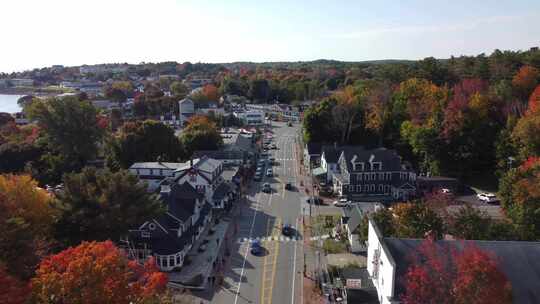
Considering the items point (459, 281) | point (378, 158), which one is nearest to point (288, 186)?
point (378, 158)

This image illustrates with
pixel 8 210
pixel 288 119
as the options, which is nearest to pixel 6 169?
pixel 8 210

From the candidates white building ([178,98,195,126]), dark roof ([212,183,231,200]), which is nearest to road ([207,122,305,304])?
dark roof ([212,183,231,200])

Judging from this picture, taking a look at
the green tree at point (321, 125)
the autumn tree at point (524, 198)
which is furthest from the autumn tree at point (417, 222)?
the green tree at point (321, 125)

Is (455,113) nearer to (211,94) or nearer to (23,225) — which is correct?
(23,225)

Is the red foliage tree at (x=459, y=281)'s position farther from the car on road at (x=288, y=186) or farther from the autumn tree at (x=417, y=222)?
the car on road at (x=288, y=186)

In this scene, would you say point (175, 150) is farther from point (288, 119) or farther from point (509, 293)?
point (288, 119)

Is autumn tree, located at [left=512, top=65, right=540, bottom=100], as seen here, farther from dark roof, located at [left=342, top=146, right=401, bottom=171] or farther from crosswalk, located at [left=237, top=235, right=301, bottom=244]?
crosswalk, located at [left=237, top=235, right=301, bottom=244]
